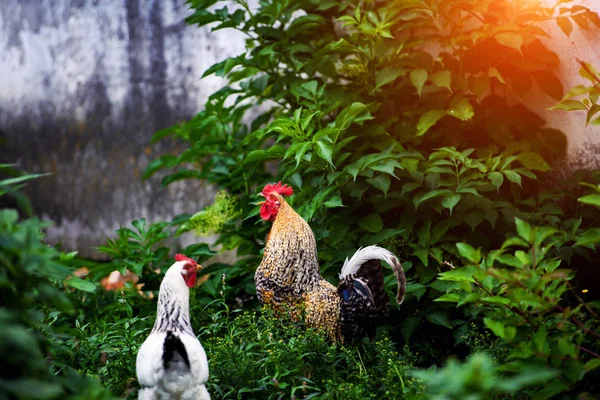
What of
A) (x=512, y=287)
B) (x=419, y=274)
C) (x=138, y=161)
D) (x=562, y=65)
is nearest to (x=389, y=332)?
(x=419, y=274)

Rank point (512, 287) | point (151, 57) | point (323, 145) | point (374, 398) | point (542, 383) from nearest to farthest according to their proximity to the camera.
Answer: point (512, 287) < point (542, 383) < point (374, 398) < point (323, 145) < point (151, 57)

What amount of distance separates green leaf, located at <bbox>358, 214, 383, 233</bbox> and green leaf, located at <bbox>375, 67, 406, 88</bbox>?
31.8 inches

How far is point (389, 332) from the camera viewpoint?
139 inches

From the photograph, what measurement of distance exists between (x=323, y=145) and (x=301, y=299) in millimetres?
816

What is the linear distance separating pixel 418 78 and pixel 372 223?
904 mm

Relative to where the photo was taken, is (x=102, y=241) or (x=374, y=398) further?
(x=102, y=241)

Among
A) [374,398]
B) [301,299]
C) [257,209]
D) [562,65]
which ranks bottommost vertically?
[374,398]

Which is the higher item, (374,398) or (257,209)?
(257,209)

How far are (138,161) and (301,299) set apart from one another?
3.42 metres

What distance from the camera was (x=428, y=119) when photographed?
12.6ft

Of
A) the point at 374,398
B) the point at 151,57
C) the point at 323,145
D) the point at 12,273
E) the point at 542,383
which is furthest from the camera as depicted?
the point at 151,57

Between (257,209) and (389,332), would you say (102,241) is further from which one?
(389,332)

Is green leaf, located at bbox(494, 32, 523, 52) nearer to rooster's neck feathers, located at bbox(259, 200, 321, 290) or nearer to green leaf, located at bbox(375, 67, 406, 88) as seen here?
green leaf, located at bbox(375, 67, 406, 88)

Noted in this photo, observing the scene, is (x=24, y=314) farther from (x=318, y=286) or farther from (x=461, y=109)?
(x=461, y=109)
